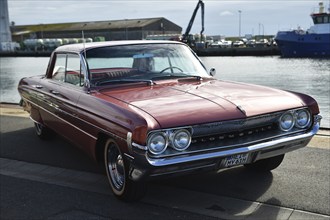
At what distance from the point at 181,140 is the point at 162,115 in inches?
10.7

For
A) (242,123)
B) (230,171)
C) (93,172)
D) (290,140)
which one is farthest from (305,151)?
(93,172)

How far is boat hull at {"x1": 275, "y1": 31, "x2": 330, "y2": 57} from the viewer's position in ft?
159

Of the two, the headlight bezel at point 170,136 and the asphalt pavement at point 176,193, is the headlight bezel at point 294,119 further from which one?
the headlight bezel at point 170,136

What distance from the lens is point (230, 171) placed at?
5.09m

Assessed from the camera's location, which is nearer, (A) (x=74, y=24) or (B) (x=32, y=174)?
(B) (x=32, y=174)

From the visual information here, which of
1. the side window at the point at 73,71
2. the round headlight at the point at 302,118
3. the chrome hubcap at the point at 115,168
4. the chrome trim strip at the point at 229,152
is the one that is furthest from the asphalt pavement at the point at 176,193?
the side window at the point at 73,71

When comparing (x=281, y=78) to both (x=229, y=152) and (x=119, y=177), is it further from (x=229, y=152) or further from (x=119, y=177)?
(x=229, y=152)

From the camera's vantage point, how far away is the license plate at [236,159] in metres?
3.75

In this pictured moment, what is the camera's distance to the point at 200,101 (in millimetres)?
3975

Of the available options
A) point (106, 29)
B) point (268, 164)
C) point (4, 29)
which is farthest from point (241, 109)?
point (106, 29)

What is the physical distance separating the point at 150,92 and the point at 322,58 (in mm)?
48040

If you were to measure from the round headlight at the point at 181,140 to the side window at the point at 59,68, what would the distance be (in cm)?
274

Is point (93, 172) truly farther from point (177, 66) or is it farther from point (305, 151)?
point (305, 151)

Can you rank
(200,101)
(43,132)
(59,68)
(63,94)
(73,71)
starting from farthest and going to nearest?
(43,132) → (59,68) → (73,71) → (63,94) → (200,101)
